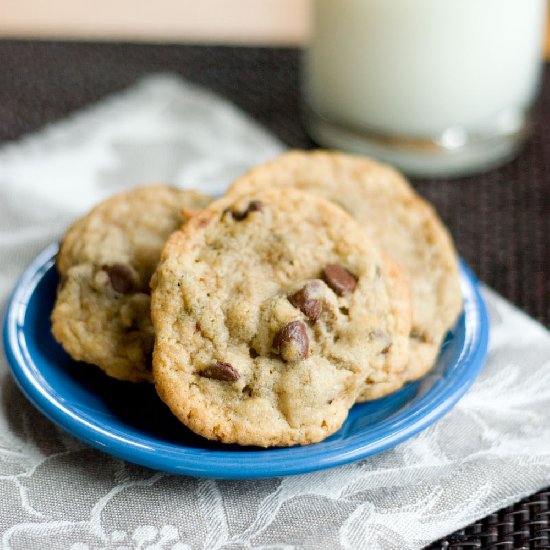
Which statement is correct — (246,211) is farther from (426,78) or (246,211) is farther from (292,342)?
(426,78)

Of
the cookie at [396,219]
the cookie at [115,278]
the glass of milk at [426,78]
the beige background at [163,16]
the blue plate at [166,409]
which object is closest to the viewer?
the blue plate at [166,409]

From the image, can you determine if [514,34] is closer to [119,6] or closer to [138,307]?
[138,307]

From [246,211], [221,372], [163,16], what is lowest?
[163,16]

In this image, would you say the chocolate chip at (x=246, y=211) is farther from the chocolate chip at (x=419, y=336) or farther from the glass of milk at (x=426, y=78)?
the glass of milk at (x=426, y=78)

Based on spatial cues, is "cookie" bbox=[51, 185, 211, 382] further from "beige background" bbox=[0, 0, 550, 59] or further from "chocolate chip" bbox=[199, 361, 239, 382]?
"beige background" bbox=[0, 0, 550, 59]

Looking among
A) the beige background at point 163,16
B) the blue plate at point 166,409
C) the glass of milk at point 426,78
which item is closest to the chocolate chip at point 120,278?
the blue plate at point 166,409

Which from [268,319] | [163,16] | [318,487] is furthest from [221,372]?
[163,16]

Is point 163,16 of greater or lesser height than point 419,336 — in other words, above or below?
below
